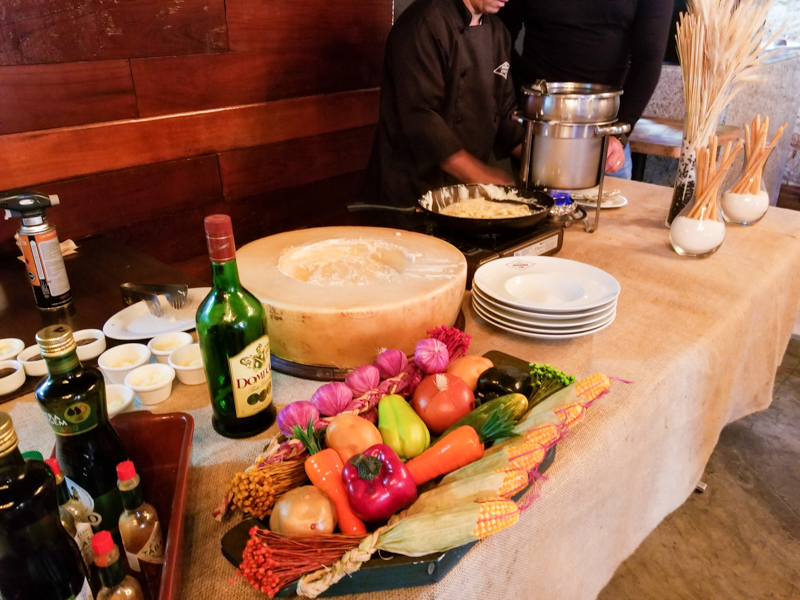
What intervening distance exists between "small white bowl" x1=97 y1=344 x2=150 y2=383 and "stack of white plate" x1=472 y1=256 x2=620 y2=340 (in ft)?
2.31

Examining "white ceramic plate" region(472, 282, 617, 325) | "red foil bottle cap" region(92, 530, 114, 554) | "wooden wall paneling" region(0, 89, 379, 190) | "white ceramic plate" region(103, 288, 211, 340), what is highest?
"wooden wall paneling" region(0, 89, 379, 190)

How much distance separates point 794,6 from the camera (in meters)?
4.32

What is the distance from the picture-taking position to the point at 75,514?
674mm

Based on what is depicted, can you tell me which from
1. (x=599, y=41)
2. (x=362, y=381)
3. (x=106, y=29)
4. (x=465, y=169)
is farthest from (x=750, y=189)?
(x=106, y=29)

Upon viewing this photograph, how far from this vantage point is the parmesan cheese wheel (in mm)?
965

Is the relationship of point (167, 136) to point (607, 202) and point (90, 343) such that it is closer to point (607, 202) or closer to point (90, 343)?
point (90, 343)

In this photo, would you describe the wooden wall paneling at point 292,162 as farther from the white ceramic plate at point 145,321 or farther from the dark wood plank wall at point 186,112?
the white ceramic plate at point 145,321

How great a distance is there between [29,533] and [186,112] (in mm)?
1881

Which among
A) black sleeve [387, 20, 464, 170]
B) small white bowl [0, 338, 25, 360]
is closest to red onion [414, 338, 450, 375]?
small white bowl [0, 338, 25, 360]

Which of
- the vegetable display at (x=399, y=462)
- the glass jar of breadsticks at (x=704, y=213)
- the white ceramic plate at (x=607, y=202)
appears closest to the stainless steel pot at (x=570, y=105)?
the glass jar of breadsticks at (x=704, y=213)

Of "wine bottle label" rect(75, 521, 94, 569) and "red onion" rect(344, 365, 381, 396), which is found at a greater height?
"red onion" rect(344, 365, 381, 396)

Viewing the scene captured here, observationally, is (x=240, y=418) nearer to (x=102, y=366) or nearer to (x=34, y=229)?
(x=102, y=366)

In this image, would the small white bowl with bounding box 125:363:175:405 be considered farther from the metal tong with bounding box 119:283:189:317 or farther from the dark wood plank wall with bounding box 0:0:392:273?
the dark wood plank wall with bounding box 0:0:392:273

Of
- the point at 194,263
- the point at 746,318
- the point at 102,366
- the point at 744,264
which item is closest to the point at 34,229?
the point at 102,366
